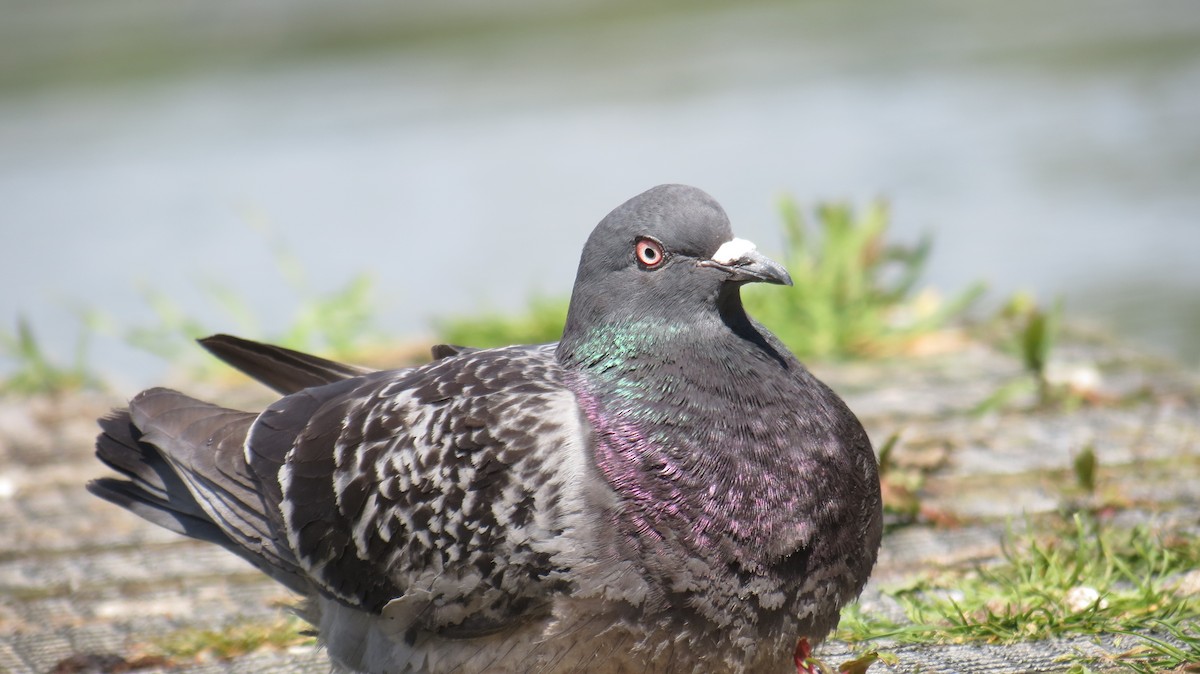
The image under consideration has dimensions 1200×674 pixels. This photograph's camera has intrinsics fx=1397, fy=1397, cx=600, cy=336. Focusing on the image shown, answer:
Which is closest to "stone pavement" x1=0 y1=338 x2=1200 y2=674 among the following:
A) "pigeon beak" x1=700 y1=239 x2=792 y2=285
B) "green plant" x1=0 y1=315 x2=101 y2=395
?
"green plant" x1=0 y1=315 x2=101 y2=395

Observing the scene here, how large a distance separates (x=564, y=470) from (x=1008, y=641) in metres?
1.21

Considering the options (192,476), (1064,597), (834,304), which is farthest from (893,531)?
(834,304)

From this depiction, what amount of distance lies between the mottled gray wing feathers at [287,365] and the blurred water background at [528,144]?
3.15 meters

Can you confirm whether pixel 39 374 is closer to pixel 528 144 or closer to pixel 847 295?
pixel 847 295

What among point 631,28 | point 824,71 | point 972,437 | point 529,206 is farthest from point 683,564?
point 631,28

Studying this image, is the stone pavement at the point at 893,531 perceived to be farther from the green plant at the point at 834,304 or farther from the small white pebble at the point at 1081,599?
the green plant at the point at 834,304

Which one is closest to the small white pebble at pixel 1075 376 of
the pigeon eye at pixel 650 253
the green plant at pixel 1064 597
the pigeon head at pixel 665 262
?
the green plant at pixel 1064 597

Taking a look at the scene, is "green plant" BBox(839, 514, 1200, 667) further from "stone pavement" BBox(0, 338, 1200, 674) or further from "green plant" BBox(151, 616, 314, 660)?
"green plant" BBox(151, 616, 314, 660)

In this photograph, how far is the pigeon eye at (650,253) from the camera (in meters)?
3.26

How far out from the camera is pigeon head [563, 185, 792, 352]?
322 centimetres

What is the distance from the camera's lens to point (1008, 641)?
3.41 meters

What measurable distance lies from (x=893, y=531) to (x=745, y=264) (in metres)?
1.54

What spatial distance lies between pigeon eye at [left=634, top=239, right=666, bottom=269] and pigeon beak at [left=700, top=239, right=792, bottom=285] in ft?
0.34

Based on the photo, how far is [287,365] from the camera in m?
4.07
